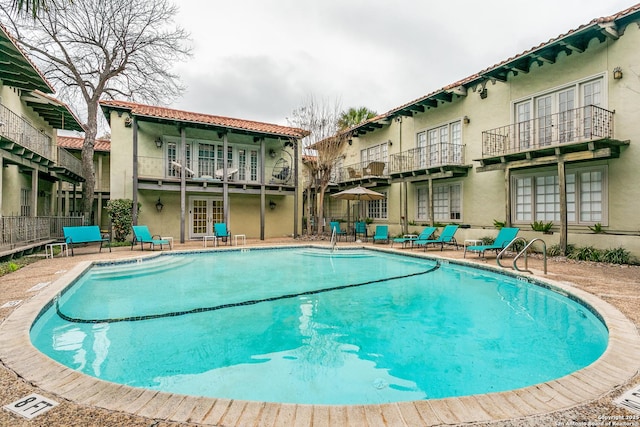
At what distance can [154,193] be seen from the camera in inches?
639

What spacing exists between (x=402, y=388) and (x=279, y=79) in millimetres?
20249

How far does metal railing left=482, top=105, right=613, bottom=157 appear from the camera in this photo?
949cm

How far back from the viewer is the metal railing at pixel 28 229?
9.10 meters

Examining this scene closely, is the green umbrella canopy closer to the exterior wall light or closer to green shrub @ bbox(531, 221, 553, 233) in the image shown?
green shrub @ bbox(531, 221, 553, 233)

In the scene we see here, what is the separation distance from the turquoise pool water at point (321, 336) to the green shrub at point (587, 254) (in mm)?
3444

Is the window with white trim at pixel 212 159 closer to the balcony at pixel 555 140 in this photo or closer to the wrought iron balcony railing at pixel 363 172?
the wrought iron balcony railing at pixel 363 172

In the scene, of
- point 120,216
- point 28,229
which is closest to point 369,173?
point 120,216

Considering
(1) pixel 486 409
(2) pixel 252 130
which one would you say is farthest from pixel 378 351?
(2) pixel 252 130

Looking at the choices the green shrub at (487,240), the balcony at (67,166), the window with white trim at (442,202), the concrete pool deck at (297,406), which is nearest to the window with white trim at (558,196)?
the green shrub at (487,240)

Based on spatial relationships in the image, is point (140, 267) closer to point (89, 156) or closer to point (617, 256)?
point (89, 156)

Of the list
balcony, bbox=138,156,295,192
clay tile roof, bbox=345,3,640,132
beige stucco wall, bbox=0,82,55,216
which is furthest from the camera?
balcony, bbox=138,156,295,192

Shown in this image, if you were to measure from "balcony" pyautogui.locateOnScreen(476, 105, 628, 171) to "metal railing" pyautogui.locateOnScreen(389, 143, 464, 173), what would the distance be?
137cm

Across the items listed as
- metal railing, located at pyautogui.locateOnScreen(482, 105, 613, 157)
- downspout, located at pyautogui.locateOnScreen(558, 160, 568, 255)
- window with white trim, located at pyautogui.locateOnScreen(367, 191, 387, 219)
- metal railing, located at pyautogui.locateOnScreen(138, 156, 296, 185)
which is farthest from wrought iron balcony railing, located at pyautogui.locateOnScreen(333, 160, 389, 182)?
downspout, located at pyautogui.locateOnScreen(558, 160, 568, 255)

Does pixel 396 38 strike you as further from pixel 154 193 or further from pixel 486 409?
pixel 486 409
